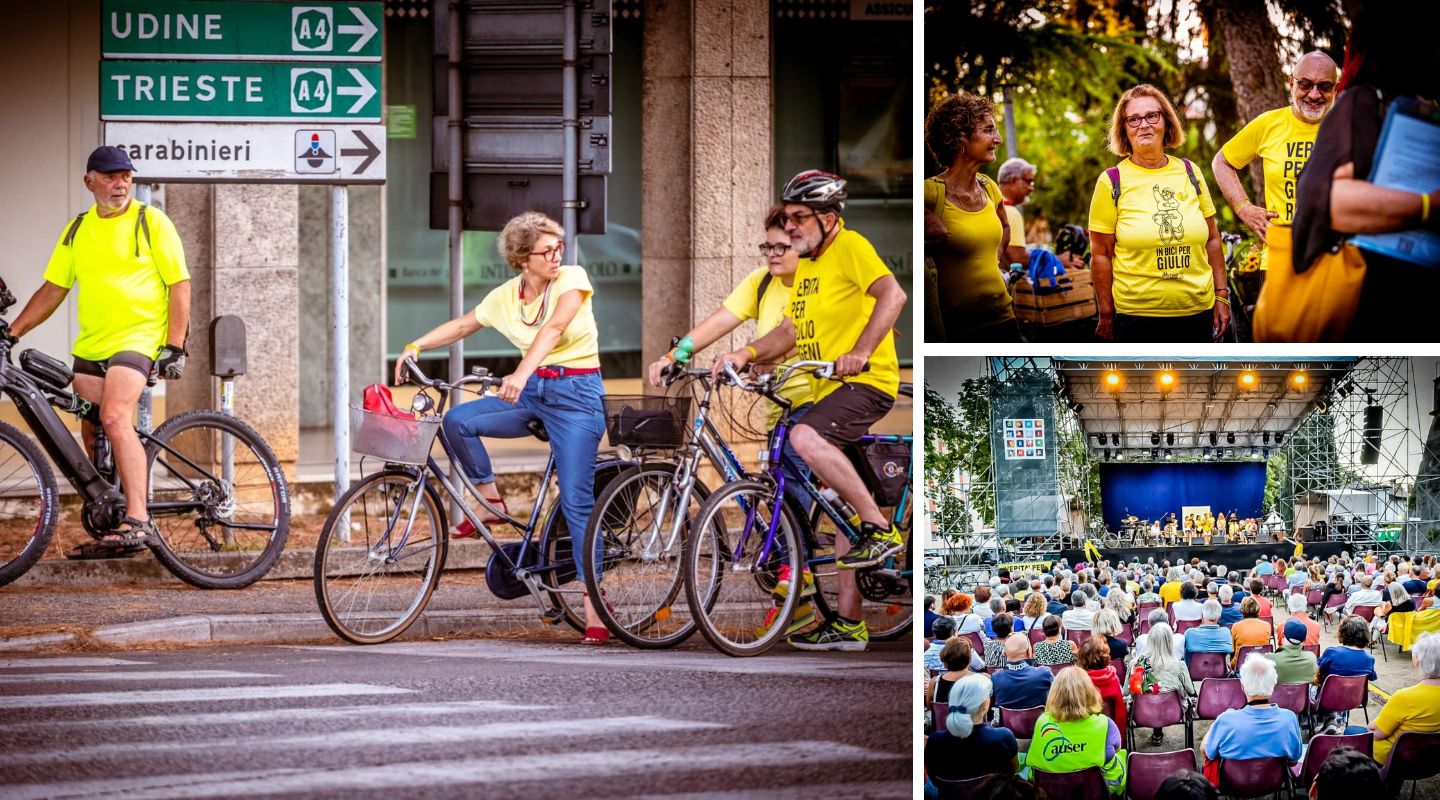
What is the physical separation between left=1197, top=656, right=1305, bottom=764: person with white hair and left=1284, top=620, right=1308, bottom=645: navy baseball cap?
3.9 inches

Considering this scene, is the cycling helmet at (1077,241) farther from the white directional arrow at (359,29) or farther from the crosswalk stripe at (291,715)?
the white directional arrow at (359,29)

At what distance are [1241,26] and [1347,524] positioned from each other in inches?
59.9

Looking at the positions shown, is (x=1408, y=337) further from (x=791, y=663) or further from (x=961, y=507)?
(x=791, y=663)

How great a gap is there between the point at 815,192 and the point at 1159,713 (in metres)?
2.92

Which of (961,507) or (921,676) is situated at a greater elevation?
(961,507)

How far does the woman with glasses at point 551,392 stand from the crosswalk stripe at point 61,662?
4.65 ft

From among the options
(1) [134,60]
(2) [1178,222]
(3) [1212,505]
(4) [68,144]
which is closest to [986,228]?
(2) [1178,222]

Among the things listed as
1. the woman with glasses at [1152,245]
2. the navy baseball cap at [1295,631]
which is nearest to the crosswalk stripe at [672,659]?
the navy baseball cap at [1295,631]

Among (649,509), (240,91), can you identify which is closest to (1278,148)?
(649,509)

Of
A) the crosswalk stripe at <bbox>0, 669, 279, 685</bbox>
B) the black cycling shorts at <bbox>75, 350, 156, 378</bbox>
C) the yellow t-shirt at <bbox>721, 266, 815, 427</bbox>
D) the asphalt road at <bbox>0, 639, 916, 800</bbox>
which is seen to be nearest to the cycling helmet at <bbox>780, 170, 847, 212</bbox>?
the yellow t-shirt at <bbox>721, 266, 815, 427</bbox>

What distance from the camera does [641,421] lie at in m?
8.01

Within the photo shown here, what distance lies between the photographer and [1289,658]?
235 inches

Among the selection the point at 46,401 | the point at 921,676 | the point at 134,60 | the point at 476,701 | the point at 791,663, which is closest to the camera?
the point at 921,676

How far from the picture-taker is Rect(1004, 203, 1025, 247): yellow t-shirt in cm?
600
